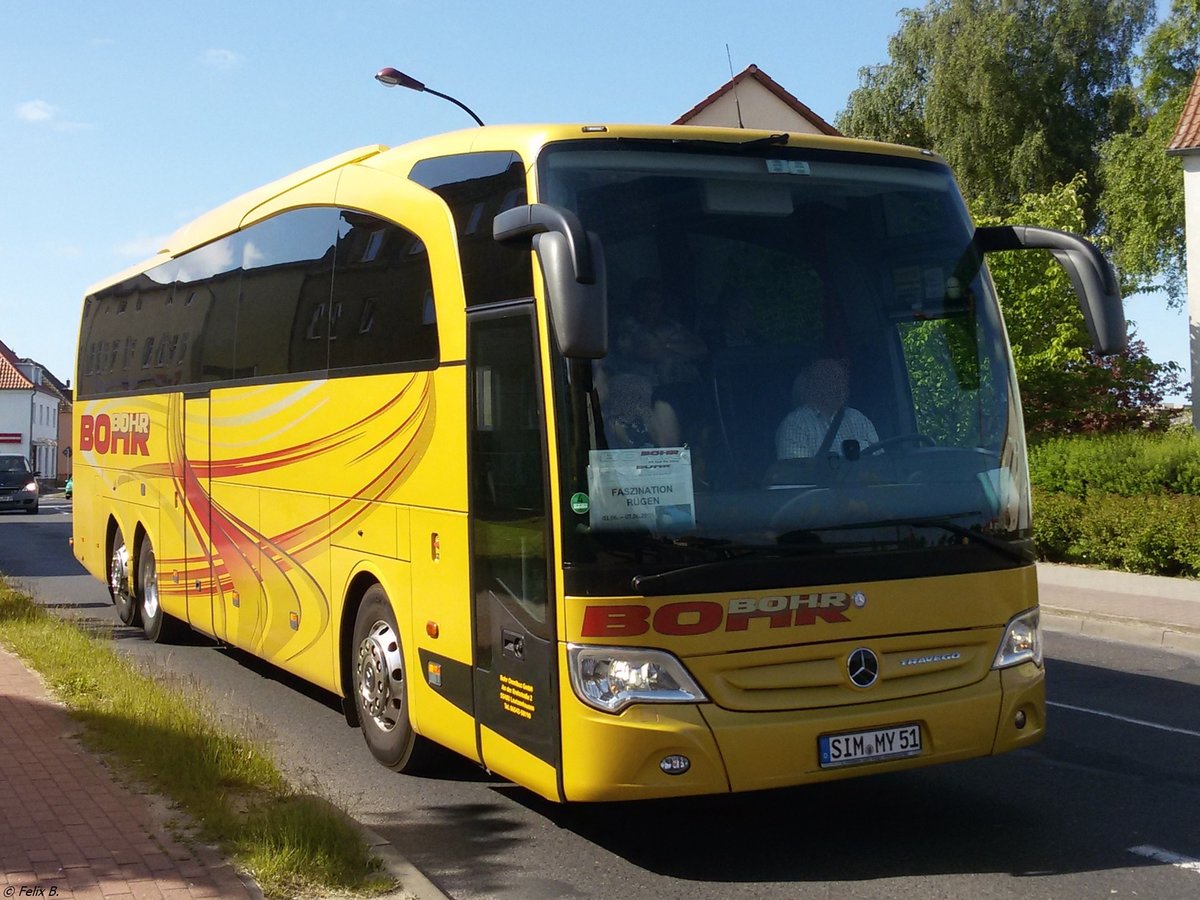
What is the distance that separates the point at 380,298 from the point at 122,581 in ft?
24.5

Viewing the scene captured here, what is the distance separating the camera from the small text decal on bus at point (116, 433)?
1291 centimetres

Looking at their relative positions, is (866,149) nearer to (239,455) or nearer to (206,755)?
(206,755)

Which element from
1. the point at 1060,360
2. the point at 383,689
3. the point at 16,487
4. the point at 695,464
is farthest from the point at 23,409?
the point at 695,464

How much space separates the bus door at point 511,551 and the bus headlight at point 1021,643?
6.51ft

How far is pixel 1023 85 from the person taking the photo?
138ft

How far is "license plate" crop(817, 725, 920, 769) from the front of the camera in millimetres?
5688

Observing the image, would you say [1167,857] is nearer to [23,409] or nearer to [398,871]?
[398,871]

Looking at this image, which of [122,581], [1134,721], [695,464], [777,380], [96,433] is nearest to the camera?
[695,464]

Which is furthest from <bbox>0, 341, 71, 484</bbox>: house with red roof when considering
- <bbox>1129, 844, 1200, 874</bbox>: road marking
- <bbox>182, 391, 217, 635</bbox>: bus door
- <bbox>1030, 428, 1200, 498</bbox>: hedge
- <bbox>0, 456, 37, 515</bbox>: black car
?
<bbox>1129, 844, 1200, 874</bbox>: road marking

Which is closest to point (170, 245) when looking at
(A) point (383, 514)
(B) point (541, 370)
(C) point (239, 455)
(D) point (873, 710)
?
(C) point (239, 455)

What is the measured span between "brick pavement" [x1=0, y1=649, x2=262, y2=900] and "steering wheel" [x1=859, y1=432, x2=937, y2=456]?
3015 mm

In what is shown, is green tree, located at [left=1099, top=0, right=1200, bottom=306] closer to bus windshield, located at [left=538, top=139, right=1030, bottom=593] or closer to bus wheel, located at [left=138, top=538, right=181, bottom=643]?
bus wheel, located at [left=138, top=538, right=181, bottom=643]

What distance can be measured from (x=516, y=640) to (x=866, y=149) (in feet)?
9.09

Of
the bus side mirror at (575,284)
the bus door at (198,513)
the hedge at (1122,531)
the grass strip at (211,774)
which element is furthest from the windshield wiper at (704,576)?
the hedge at (1122,531)
